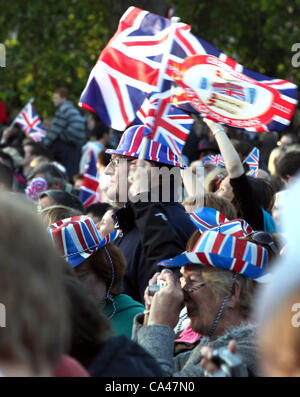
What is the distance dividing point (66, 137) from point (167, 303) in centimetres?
935

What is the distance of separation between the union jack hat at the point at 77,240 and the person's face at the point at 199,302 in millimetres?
802

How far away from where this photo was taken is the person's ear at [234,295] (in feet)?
10.5

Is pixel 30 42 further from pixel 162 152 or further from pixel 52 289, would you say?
pixel 52 289

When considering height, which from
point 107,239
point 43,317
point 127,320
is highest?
point 43,317

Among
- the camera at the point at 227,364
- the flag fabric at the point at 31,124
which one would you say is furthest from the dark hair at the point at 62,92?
the camera at the point at 227,364

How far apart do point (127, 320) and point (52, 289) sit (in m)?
2.18

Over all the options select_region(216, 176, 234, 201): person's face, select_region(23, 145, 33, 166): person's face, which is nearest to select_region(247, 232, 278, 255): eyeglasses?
select_region(216, 176, 234, 201): person's face

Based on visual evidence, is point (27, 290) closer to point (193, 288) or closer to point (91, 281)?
point (193, 288)

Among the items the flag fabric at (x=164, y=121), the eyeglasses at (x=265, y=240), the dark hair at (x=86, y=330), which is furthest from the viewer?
the flag fabric at (x=164, y=121)

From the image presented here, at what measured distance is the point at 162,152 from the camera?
4.73 m

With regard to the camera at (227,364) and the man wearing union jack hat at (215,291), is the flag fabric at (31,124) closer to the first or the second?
the man wearing union jack hat at (215,291)

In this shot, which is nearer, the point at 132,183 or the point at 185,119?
the point at 132,183

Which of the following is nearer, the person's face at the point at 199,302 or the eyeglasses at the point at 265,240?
the person's face at the point at 199,302

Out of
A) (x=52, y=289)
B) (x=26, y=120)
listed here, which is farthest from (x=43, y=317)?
(x=26, y=120)
